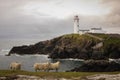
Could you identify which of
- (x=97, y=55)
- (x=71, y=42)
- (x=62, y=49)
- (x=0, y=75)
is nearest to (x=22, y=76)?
(x=0, y=75)

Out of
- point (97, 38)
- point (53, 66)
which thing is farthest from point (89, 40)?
point (53, 66)

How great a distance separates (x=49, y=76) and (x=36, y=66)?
8061mm

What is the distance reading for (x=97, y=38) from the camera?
197875 millimetres

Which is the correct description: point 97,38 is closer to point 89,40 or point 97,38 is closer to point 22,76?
point 89,40

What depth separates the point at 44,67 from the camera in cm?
4366

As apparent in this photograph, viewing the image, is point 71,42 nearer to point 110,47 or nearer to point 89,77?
point 110,47

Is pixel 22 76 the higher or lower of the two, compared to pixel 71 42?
lower

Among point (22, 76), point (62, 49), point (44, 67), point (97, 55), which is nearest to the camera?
point (22, 76)

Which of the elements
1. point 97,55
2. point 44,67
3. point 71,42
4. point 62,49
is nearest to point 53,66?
point 44,67

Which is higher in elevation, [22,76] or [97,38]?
[97,38]

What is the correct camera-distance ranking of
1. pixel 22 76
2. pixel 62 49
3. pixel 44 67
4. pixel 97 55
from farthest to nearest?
pixel 62 49 → pixel 97 55 → pixel 44 67 → pixel 22 76

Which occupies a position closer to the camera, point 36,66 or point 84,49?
point 36,66

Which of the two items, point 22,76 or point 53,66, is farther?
point 53,66

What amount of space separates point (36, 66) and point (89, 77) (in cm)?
997
